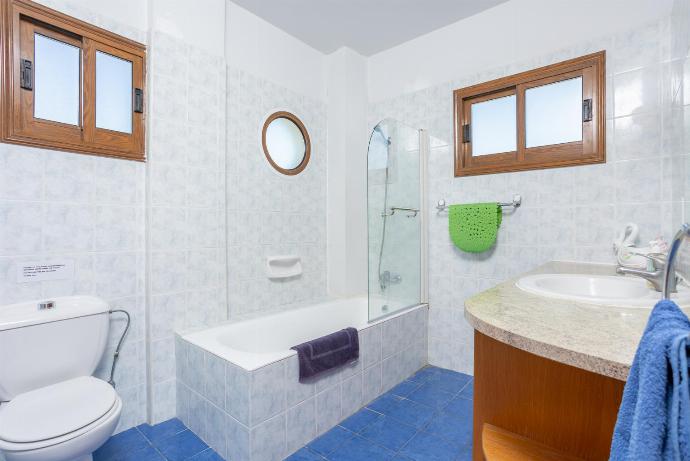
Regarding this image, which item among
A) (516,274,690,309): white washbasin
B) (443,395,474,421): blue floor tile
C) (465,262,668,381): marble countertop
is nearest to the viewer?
(465,262,668,381): marble countertop

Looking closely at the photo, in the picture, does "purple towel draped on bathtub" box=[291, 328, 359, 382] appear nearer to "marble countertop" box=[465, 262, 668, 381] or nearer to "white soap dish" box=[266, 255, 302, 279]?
"white soap dish" box=[266, 255, 302, 279]

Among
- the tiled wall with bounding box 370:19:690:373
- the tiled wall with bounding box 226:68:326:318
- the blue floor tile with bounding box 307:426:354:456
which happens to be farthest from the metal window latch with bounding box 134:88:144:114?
the blue floor tile with bounding box 307:426:354:456

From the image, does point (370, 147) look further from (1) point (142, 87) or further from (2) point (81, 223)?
(2) point (81, 223)

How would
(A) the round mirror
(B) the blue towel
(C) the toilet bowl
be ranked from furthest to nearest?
(A) the round mirror → (C) the toilet bowl → (B) the blue towel

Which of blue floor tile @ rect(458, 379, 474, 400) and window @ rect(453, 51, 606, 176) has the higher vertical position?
window @ rect(453, 51, 606, 176)

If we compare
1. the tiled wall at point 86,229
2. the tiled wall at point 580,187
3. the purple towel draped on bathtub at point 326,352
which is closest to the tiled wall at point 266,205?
the tiled wall at point 86,229

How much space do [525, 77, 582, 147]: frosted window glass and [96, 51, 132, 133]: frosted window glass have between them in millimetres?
2523

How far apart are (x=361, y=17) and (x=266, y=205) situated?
5.23ft

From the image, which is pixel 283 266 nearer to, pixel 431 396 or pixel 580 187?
pixel 431 396

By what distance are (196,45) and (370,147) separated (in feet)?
4.15

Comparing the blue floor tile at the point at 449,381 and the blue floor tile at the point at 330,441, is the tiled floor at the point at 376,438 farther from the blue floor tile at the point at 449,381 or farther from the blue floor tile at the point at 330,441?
the blue floor tile at the point at 449,381

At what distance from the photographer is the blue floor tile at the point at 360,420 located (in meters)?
1.96

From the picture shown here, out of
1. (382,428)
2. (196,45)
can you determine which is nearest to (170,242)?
(196,45)

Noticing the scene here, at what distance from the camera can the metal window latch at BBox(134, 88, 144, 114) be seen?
1953 mm
